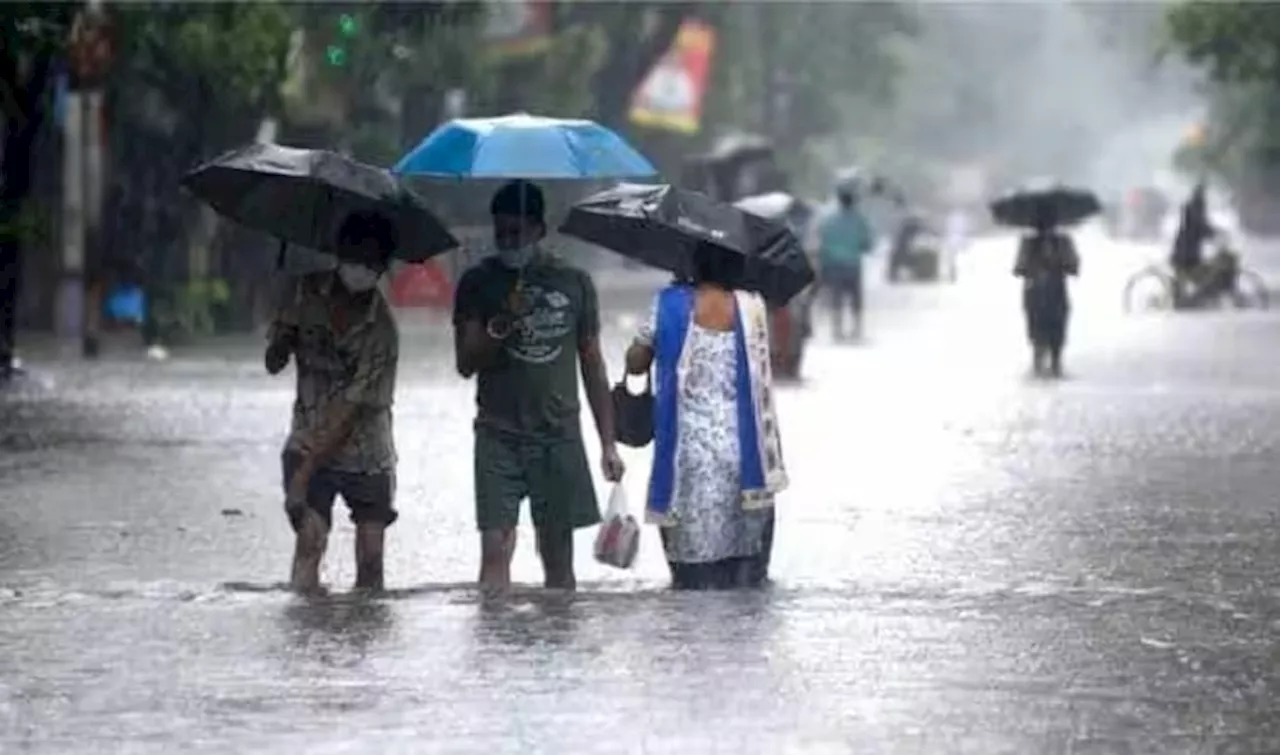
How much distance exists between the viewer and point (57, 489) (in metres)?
18.6

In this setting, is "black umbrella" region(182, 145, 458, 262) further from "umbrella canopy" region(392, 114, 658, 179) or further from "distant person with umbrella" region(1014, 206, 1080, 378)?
"distant person with umbrella" region(1014, 206, 1080, 378)

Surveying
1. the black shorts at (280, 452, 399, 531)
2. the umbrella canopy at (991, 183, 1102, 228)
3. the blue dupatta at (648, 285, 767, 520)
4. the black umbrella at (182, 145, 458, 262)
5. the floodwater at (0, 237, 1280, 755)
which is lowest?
the floodwater at (0, 237, 1280, 755)

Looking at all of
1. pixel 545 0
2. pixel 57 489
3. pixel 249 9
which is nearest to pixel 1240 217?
pixel 545 0

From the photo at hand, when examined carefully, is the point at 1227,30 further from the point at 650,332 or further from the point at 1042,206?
the point at 650,332

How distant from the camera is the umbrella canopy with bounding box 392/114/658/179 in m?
13.4

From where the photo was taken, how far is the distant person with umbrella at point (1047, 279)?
30.3m

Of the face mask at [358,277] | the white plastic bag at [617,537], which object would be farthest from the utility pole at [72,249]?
the face mask at [358,277]

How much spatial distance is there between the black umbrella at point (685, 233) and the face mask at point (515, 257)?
52 cm

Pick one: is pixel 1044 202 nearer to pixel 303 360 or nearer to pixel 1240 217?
pixel 303 360

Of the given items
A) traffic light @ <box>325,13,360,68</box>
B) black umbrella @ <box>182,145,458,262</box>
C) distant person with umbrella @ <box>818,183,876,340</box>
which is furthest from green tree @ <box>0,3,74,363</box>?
black umbrella @ <box>182,145,458,262</box>

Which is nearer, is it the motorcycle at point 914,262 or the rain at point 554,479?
the rain at point 554,479

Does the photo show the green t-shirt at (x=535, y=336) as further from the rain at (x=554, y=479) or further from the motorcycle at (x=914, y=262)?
the motorcycle at (x=914, y=262)

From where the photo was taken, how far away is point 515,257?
12.7 m

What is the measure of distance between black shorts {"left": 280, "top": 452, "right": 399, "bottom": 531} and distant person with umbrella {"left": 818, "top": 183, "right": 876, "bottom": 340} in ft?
74.4
